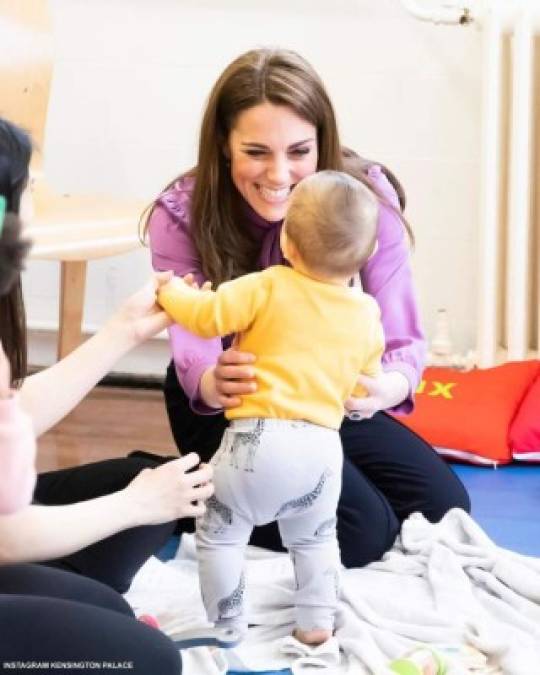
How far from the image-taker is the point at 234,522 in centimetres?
154

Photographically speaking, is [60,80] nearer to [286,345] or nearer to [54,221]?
[54,221]

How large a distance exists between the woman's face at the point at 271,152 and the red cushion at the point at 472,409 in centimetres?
86

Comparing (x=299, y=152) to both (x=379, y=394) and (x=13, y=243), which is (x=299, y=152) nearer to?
(x=379, y=394)

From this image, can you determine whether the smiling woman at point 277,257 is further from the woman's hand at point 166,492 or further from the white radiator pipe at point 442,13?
the white radiator pipe at point 442,13

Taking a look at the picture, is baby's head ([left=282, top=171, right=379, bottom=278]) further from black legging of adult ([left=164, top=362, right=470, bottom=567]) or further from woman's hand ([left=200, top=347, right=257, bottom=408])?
black legging of adult ([left=164, top=362, right=470, bottom=567])

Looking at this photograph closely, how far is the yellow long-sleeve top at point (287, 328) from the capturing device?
4.82ft

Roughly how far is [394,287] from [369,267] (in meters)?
0.05

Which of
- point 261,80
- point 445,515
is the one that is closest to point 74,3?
point 261,80

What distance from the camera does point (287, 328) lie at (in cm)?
147

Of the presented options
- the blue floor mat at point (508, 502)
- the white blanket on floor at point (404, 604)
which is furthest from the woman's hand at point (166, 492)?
the blue floor mat at point (508, 502)

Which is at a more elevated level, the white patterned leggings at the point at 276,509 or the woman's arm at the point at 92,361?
the woman's arm at the point at 92,361

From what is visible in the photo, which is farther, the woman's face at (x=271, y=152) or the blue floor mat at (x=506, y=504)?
the blue floor mat at (x=506, y=504)

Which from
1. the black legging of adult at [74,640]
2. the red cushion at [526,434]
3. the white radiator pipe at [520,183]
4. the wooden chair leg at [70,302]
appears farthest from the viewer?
the wooden chair leg at [70,302]

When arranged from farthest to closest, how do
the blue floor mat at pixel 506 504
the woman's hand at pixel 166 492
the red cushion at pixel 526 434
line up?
the red cushion at pixel 526 434 → the blue floor mat at pixel 506 504 → the woman's hand at pixel 166 492
